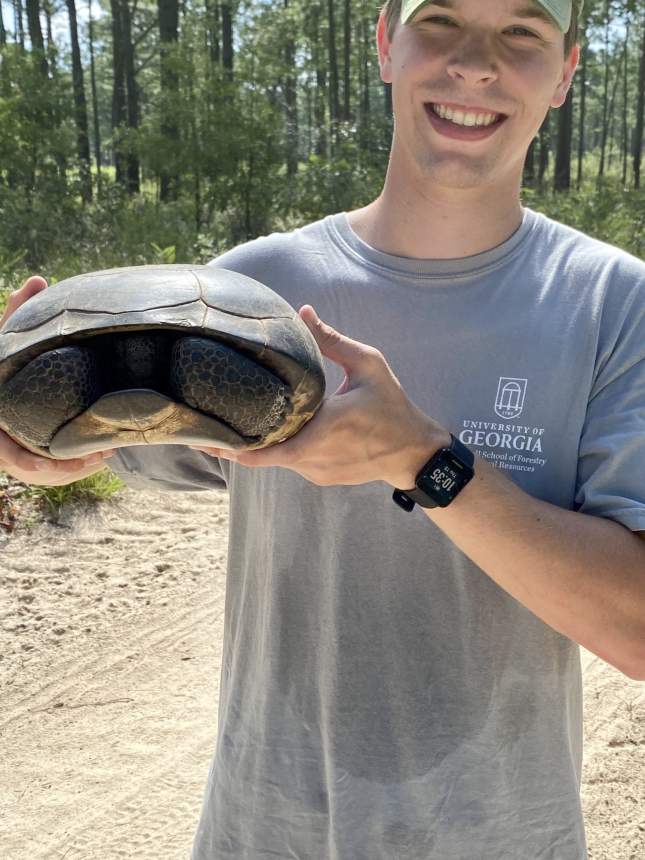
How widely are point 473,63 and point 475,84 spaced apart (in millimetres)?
38

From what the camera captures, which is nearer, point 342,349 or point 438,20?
point 342,349

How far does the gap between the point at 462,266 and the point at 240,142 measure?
606 inches

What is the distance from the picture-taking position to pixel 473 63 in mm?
1533

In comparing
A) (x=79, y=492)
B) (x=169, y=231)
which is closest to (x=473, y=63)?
(x=79, y=492)

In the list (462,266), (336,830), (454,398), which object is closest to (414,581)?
(454,398)

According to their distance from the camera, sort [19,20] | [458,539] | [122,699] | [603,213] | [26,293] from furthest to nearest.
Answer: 1. [19,20]
2. [603,213]
3. [122,699]
4. [26,293]
5. [458,539]

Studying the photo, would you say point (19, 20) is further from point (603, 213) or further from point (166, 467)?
point (166, 467)

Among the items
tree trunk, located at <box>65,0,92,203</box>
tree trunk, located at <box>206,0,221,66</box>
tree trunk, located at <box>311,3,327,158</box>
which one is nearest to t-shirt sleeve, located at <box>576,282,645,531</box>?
tree trunk, located at <box>65,0,92,203</box>

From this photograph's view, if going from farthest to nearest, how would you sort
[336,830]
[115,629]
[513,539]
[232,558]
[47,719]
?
1. [115,629]
2. [47,719]
3. [232,558]
4. [336,830]
5. [513,539]

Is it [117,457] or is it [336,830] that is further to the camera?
[117,457]

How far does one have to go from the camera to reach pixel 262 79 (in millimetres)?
16281

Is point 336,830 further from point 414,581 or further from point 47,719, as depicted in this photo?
point 47,719

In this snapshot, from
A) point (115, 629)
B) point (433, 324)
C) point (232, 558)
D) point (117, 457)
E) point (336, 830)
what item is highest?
point (433, 324)

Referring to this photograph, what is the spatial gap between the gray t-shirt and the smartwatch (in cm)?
21
